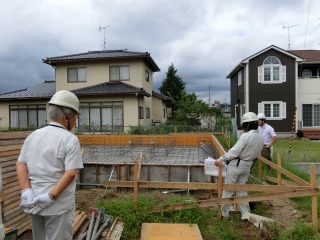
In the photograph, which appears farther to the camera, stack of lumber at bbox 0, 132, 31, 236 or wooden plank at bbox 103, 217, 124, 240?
wooden plank at bbox 103, 217, 124, 240

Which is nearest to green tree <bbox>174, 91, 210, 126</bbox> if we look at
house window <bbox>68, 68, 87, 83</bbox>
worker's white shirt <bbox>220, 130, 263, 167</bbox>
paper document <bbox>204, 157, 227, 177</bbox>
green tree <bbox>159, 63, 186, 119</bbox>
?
house window <bbox>68, 68, 87, 83</bbox>

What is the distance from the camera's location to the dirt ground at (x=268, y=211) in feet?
14.7

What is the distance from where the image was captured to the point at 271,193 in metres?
A: 4.67

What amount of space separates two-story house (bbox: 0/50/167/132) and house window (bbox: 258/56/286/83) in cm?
770

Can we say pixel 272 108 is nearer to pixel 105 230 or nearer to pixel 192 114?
pixel 192 114

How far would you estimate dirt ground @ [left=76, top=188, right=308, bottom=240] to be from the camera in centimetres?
447

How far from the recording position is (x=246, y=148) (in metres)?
4.69

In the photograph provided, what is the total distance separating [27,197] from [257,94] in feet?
64.3

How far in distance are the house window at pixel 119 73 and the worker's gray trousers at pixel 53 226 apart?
1839 cm

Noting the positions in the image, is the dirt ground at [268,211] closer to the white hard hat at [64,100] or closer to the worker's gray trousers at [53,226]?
the worker's gray trousers at [53,226]

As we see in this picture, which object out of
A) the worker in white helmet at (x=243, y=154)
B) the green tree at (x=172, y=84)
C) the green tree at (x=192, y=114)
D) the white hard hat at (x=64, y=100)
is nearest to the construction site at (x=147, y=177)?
the worker in white helmet at (x=243, y=154)

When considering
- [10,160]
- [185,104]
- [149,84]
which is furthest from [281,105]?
[10,160]

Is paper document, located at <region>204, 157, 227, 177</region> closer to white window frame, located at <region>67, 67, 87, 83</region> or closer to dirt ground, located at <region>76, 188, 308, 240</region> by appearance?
dirt ground, located at <region>76, 188, 308, 240</region>

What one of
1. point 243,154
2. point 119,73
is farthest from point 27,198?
point 119,73
